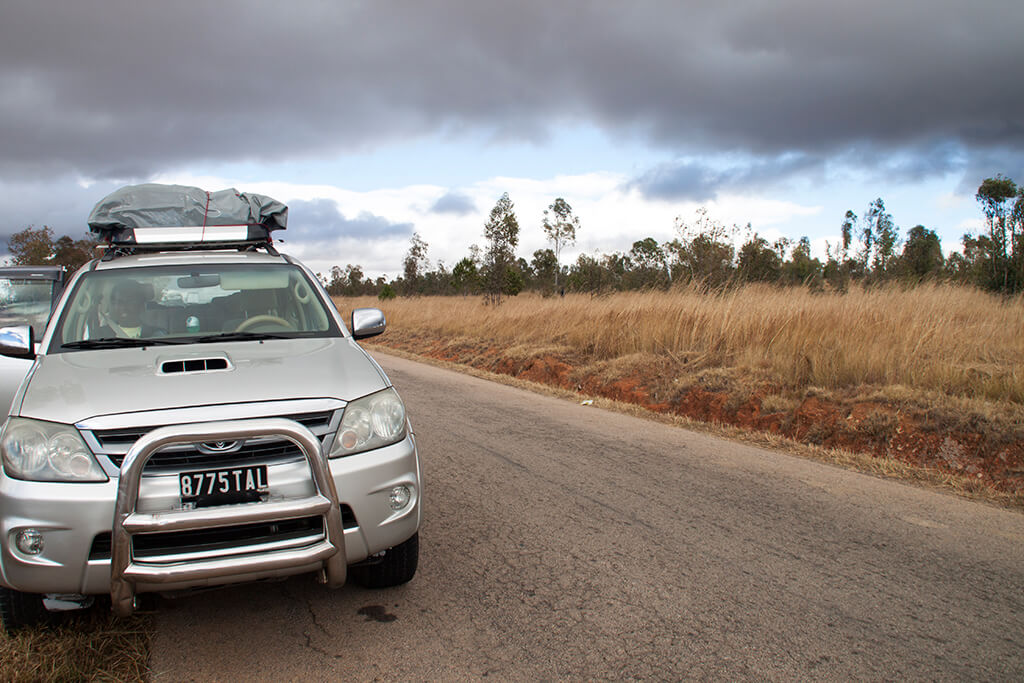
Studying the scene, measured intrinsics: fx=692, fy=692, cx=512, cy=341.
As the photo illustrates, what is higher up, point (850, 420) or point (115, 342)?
point (115, 342)

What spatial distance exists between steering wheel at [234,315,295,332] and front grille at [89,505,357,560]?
1.71 m

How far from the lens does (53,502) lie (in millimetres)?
2596

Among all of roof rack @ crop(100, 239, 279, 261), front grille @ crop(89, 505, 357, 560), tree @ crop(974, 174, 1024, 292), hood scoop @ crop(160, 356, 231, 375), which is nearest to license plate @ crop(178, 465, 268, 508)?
front grille @ crop(89, 505, 357, 560)

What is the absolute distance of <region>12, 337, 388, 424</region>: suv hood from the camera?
2811 millimetres

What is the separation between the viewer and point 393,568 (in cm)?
337

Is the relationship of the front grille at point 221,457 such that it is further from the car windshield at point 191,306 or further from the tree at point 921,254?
the tree at point 921,254

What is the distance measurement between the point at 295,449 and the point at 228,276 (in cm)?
204

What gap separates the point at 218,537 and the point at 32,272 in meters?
5.59

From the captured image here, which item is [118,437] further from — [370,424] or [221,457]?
[370,424]

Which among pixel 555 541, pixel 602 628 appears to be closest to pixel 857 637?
pixel 602 628

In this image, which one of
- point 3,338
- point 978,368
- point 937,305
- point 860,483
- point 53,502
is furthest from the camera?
point 937,305

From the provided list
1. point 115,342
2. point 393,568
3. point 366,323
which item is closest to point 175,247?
point 115,342

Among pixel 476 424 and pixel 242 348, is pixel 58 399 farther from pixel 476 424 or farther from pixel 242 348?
pixel 476 424

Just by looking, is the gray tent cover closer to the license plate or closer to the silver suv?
the silver suv
